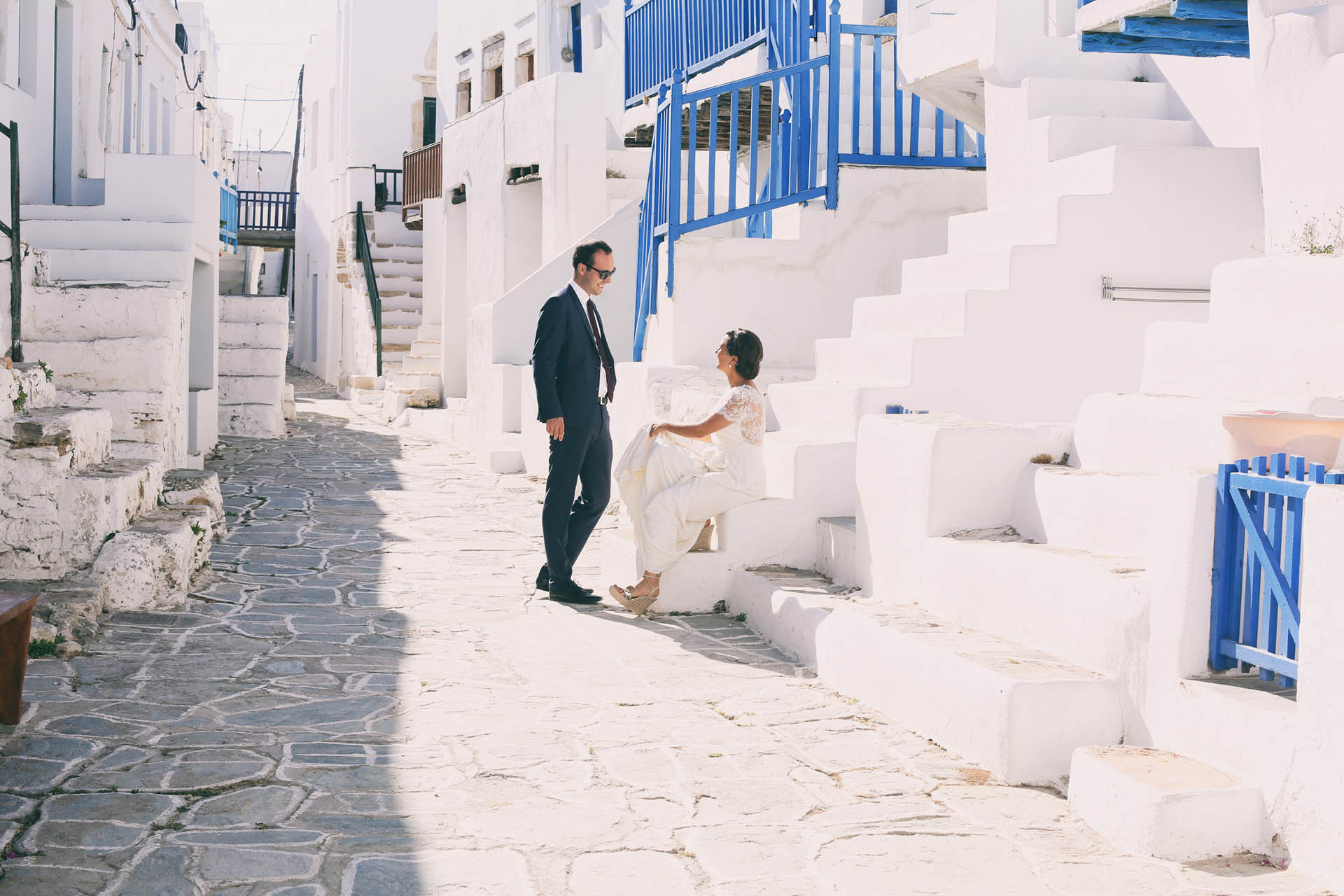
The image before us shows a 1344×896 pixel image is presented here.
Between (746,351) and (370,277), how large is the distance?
1868 centimetres

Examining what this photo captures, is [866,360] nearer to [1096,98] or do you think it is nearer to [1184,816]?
[1096,98]

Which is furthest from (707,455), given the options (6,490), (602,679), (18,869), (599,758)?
(18,869)

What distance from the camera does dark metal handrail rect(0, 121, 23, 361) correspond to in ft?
24.5

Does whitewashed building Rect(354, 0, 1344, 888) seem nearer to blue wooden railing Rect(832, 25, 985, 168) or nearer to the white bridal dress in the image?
blue wooden railing Rect(832, 25, 985, 168)

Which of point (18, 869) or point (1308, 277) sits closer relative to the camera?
point (18, 869)

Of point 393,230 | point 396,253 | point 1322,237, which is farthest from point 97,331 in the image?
point 393,230

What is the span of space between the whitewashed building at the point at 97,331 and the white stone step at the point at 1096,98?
5.27 metres

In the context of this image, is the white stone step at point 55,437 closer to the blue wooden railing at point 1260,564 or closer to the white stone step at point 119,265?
the white stone step at point 119,265

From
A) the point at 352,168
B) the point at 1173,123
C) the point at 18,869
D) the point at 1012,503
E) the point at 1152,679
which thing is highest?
the point at 352,168

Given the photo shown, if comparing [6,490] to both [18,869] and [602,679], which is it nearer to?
[602,679]

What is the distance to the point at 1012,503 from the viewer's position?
215 inches

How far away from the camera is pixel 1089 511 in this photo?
4.95m

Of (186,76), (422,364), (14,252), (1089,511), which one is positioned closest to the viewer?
(1089,511)

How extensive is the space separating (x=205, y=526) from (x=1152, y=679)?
17.4 feet
